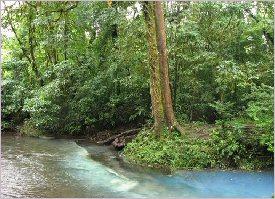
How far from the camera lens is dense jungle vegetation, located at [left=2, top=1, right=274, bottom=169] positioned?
23.1 ft

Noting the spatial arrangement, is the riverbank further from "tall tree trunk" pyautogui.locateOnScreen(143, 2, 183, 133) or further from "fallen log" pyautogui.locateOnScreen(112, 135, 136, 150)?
"fallen log" pyautogui.locateOnScreen(112, 135, 136, 150)

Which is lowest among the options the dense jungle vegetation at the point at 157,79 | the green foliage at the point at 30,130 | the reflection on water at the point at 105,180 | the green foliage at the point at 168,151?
the reflection on water at the point at 105,180

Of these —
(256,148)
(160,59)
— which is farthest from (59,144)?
(256,148)

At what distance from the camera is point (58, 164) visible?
7031 mm

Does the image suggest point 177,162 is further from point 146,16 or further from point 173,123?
point 146,16

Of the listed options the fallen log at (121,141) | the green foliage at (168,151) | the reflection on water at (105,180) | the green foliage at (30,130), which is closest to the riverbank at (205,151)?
Answer: the green foliage at (168,151)

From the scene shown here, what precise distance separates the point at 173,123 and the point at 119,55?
128 inches

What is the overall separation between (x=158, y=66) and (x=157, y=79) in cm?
25

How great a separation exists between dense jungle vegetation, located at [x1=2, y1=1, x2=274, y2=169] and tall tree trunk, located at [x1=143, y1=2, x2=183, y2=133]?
2 cm

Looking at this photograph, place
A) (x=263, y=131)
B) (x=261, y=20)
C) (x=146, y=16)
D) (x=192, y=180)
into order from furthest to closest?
(x=261, y=20), (x=146, y=16), (x=263, y=131), (x=192, y=180)

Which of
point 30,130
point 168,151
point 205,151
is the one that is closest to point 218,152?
point 205,151

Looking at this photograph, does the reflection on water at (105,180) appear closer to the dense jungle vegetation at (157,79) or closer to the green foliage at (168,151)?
the green foliage at (168,151)

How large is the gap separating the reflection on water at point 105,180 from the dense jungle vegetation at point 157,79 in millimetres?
613

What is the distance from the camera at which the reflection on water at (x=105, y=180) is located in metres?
5.22
